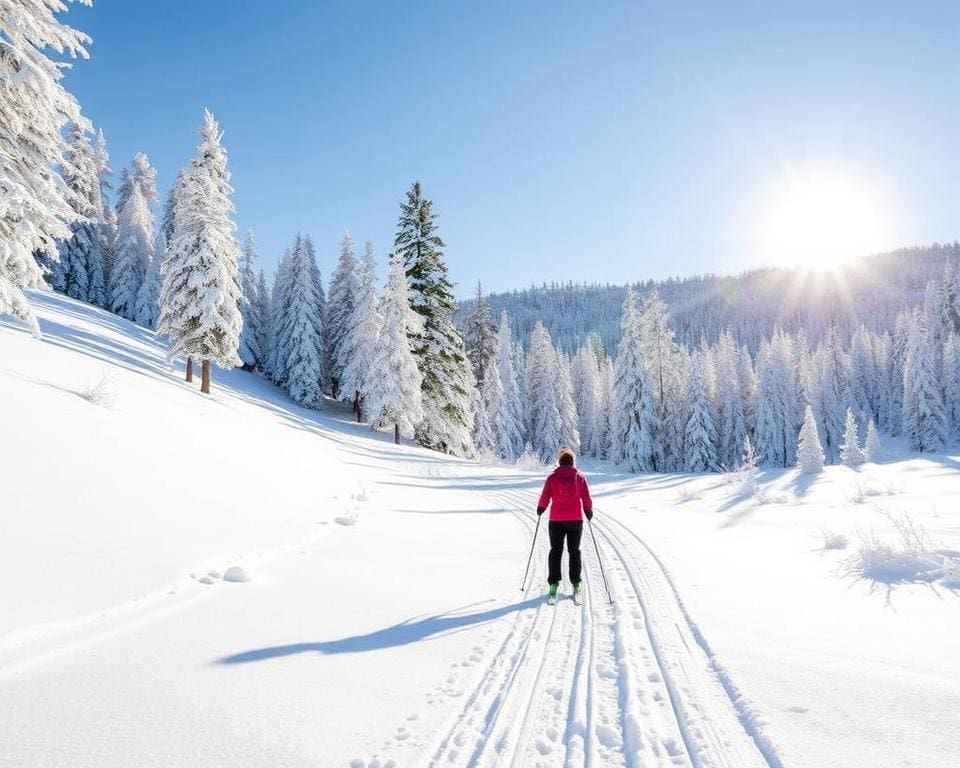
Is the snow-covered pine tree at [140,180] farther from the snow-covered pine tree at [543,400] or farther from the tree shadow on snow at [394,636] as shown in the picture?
the tree shadow on snow at [394,636]

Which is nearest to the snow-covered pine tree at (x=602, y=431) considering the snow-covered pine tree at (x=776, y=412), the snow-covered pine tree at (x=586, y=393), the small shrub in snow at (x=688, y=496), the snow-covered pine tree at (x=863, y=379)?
the snow-covered pine tree at (x=586, y=393)

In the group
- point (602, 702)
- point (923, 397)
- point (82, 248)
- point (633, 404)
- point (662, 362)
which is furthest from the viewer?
point (923, 397)

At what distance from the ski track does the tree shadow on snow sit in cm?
36

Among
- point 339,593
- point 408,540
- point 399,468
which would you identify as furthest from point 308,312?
point 339,593

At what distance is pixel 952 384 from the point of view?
60.8 m

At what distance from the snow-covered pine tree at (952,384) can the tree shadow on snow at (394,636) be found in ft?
251

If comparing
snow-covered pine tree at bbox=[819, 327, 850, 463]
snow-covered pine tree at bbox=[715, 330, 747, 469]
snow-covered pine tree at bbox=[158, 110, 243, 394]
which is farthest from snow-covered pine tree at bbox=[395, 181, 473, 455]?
snow-covered pine tree at bbox=[819, 327, 850, 463]

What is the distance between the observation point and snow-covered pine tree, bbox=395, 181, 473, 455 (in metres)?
32.7

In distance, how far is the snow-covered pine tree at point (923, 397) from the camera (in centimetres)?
5662

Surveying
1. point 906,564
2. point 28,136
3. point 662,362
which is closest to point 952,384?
point 662,362

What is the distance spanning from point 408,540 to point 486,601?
327cm

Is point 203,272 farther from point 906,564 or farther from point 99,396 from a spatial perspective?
point 906,564

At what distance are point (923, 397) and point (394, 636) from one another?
235 feet

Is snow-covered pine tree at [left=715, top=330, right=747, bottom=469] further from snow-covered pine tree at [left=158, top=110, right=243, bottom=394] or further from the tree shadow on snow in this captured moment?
the tree shadow on snow
